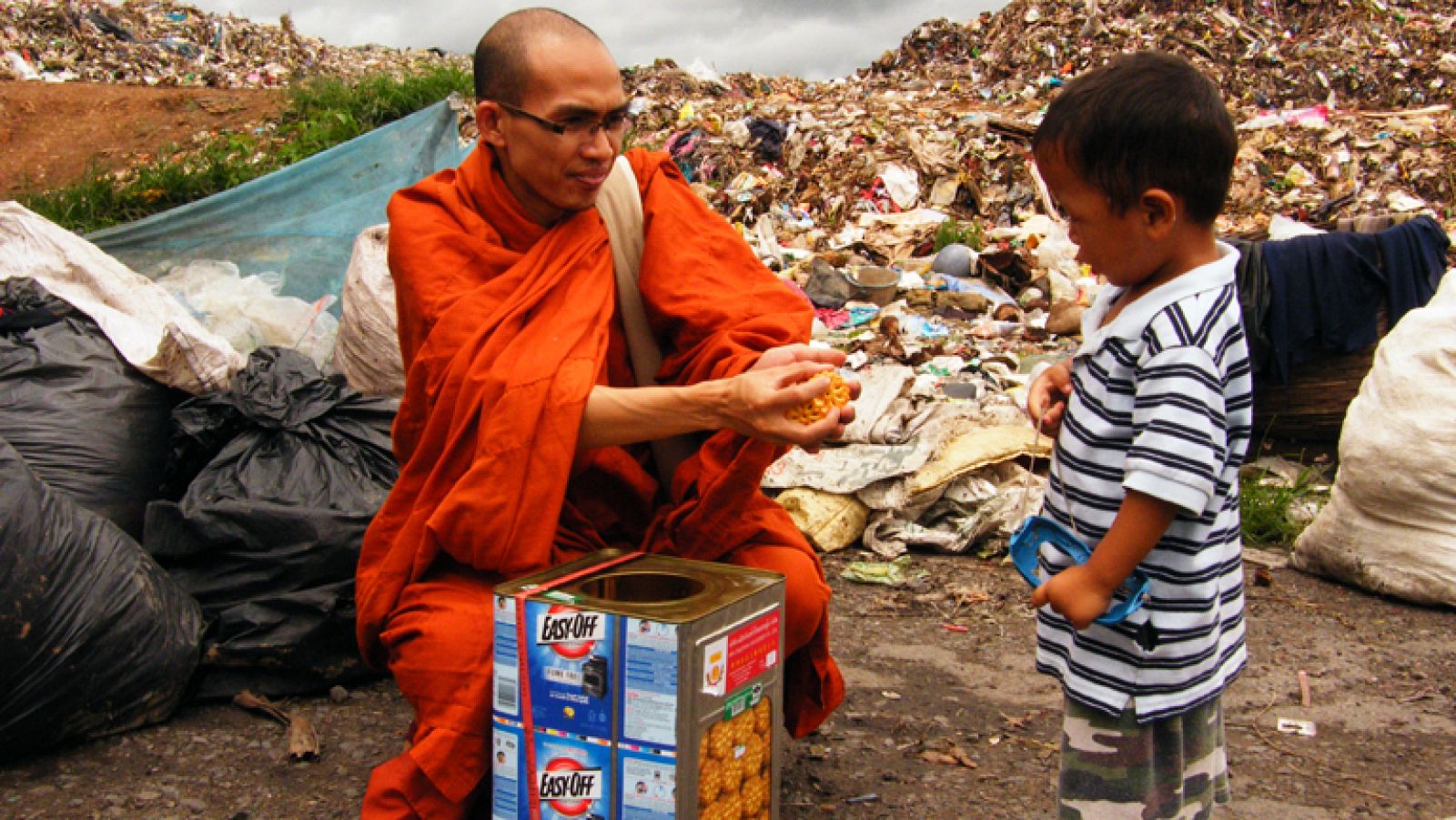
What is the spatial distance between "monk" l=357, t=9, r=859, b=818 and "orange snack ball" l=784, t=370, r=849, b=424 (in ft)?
0.08

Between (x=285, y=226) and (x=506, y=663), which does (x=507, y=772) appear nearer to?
(x=506, y=663)

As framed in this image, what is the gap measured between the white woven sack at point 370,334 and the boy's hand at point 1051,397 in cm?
250

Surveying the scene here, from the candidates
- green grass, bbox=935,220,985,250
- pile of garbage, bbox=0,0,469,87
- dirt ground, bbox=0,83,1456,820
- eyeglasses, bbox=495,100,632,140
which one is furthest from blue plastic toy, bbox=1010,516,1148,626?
pile of garbage, bbox=0,0,469,87

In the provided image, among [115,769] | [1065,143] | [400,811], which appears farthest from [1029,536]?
[115,769]

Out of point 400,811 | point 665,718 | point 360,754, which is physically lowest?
point 360,754

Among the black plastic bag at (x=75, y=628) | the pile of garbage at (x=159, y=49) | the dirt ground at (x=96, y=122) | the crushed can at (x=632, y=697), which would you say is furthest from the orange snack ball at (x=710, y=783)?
the pile of garbage at (x=159, y=49)

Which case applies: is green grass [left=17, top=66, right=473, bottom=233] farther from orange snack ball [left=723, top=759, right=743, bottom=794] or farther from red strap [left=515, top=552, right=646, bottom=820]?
orange snack ball [left=723, top=759, right=743, bottom=794]

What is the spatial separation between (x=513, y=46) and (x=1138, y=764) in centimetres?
156

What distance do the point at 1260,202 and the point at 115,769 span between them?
8.40m

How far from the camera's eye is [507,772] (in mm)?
1809

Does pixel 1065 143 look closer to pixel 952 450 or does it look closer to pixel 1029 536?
pixel 1029 536

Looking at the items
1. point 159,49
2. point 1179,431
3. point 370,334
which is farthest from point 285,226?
point 159,49

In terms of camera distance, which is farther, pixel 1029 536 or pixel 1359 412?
pixel 1359 412

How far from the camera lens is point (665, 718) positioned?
1648 millimetres
